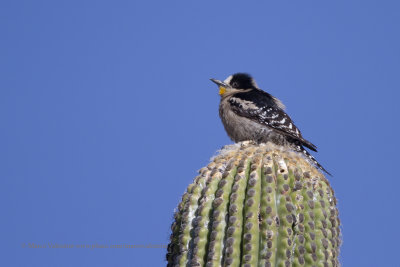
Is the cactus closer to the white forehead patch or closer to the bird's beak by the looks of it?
the bird's beak

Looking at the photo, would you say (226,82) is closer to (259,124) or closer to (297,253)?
(259,124)

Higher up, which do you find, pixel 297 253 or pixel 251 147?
pixel 251 147

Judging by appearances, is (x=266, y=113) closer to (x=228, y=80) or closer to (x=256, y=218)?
(x=228, y=80)

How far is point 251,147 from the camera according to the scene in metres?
4.68

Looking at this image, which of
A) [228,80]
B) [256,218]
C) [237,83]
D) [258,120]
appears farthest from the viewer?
[228,80]

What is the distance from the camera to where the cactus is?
370 centimetres

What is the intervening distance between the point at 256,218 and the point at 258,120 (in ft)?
15.2

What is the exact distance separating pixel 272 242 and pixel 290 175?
0.61 meters

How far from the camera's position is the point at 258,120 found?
8.32 m

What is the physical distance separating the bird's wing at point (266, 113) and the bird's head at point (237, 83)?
0.76m

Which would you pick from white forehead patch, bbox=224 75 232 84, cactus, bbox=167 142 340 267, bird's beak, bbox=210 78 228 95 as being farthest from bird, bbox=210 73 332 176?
cactus, bbox=167 142 340 267

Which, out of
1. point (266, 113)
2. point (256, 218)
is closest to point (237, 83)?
point (266, 113)

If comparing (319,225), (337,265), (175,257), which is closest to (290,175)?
(319,225)

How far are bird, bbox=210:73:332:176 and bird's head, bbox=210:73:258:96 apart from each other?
0.35m
